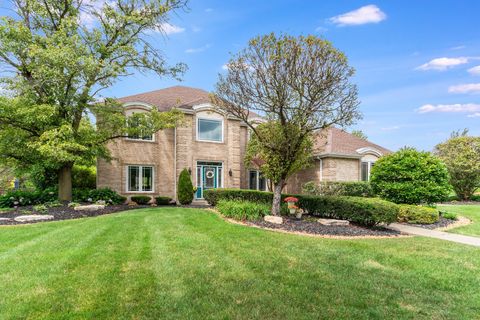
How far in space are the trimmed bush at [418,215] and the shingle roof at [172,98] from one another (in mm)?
12803

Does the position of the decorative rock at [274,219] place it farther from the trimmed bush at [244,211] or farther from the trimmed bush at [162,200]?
the trimmed bush at [162,200]

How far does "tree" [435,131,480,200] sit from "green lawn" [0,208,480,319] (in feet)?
58.9

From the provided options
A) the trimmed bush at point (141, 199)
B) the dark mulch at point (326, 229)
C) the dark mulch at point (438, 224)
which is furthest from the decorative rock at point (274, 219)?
the trimmed bush at point (141, 199)

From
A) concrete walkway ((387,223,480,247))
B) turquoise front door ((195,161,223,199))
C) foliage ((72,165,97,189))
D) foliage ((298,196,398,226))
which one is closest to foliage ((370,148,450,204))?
concrete walkway ((387,223,480,247))

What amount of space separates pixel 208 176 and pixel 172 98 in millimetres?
6439

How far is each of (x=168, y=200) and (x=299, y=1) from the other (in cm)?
1172

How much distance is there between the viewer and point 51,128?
1226 cm

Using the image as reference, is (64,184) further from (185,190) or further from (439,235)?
(439,235)

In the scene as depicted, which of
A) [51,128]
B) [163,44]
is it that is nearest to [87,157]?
[51,128]

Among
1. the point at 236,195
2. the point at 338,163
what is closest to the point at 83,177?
the point at 236,195

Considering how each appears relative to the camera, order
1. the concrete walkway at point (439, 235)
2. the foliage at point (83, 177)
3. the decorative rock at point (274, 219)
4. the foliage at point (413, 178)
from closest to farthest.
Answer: the concrete walkway at point (439, 235), the decorative rock at point (274, 219), the foliage at point (413, 178), the foliage at point (83, 177)

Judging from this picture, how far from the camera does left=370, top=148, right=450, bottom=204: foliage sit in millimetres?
12055

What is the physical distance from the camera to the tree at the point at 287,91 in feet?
29.6

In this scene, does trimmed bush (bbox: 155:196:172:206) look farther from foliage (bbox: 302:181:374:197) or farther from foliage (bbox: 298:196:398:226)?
foliage (bbox: 302:181:374:197)
